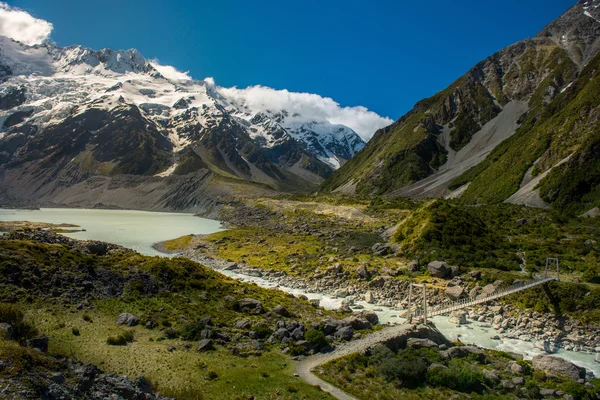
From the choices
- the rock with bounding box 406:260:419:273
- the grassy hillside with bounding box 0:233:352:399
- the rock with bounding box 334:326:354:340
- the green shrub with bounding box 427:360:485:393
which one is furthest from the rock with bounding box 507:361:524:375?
the rock with bounding box 406:260:419:273

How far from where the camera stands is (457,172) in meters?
168

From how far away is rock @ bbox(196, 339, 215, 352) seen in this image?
25.0 m

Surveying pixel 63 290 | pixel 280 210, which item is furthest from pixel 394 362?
pixel 280 210

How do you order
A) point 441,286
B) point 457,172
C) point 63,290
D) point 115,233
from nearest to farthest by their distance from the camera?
point 63,290, point 441,286, point 115,233, point 457,172

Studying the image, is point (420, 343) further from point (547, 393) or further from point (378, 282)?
point (378, 282)

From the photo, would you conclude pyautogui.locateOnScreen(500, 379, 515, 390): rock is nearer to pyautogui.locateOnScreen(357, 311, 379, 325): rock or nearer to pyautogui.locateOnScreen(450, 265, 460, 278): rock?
pyautogui.locateOnScreen(357, 311, 379, 325): rock

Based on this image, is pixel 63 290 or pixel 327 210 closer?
pixel 63 290

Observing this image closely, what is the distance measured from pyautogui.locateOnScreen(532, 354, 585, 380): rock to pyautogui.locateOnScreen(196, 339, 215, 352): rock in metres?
21.7

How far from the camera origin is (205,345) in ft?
82.7

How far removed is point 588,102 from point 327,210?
8351cm

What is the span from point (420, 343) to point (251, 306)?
49.3 ft

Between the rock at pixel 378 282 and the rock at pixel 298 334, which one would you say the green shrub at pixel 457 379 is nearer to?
the rock at pixel 298 334

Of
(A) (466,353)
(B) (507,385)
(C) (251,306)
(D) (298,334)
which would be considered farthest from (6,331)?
(A) (466,353)

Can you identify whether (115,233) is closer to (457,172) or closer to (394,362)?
(394,362)
